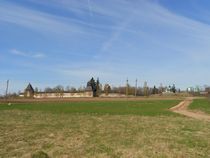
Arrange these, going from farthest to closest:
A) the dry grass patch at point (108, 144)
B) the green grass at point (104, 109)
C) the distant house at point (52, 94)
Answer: the distant house at point (52, 94) → the green grass at point (104, 109) → the dry grass patch at point (108, 144)

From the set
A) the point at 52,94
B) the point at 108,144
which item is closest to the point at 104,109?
the point at 108,144

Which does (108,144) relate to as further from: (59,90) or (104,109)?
(59,90)

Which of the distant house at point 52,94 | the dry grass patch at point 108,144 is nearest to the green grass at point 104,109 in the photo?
the dry grass patch at point 108,144

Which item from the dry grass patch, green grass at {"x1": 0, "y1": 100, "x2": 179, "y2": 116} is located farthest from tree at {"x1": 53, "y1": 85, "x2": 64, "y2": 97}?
the dry grass patch

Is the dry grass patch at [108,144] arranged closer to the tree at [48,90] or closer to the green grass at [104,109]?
the green grass at [104,109]

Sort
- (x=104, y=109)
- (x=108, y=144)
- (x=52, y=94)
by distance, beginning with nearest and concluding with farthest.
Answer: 1. (x=108, y=144)
2. (x=104, y=109)
3. (x=52, y=94)

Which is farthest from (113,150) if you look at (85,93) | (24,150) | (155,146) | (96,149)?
(85,93)

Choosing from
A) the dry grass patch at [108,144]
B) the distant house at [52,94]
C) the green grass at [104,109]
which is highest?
the distant house at [52,94]

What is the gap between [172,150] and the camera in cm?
1214

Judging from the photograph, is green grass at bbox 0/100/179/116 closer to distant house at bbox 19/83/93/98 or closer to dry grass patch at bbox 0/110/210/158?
dry grass patch at bbox 0/110/210/158

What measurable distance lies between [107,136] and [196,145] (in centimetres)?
410

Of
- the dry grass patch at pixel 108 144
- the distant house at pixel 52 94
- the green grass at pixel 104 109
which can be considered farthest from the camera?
the distant house at pixel 52 94

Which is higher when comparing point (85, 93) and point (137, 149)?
point (85, 93)

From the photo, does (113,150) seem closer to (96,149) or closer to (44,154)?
(96,149)
